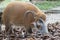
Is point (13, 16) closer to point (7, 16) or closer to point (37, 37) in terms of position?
point (7, 16)

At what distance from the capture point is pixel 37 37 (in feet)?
9.12

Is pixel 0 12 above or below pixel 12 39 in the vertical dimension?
above

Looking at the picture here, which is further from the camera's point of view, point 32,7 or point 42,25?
point 32,7

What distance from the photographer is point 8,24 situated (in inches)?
150

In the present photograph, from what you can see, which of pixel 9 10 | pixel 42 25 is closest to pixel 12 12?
pixel 9 10

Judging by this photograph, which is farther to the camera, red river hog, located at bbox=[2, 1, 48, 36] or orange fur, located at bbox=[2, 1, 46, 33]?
orange fur, located at bbox=[2, 1, 46, 33]

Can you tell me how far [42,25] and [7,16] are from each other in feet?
3.77

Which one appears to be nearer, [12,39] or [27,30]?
[12,39]

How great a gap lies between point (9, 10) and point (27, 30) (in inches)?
24.1

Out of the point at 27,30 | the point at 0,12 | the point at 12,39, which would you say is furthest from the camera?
the point at 0,12

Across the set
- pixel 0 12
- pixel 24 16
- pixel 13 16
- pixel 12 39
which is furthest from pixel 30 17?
pixel 12 39

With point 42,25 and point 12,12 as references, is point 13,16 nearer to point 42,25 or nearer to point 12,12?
point 12,12

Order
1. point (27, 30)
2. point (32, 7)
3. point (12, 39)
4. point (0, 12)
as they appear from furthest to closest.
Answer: point (0, 12) < point (32, 7) < point (27, 30) < point (12, 39)

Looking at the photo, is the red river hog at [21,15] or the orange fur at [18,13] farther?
the orange fur at [18,13]
